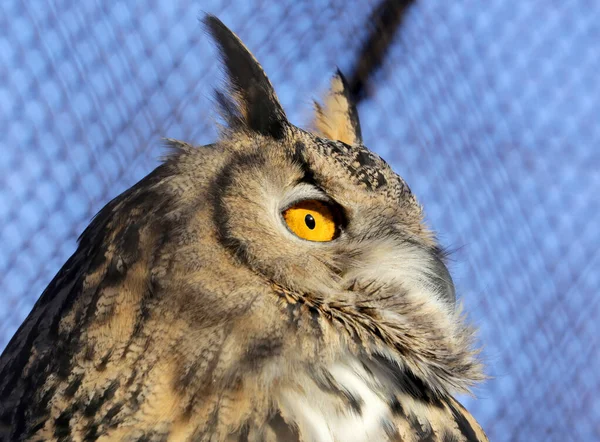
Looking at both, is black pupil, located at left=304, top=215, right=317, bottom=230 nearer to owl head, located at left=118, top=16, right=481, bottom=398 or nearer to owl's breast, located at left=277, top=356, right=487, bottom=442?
owl head, located at left=118, top=16, right=481, bottom=398

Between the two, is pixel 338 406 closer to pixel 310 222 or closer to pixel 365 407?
pixel 365 407

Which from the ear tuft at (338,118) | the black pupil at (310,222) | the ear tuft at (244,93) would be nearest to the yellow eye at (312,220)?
the black pupil at (310,222)

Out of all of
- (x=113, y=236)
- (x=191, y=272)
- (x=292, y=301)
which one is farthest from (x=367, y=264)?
(x=113, y=236)

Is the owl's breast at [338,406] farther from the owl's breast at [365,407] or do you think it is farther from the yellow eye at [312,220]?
the yellow eye at [312,220]

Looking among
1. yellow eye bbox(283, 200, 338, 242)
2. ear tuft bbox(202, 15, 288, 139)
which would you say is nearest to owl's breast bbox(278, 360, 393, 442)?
yellow eye bbox(283, 200, 338, 242)

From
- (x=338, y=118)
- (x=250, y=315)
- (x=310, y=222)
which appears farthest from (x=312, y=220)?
(x=338, y=118)

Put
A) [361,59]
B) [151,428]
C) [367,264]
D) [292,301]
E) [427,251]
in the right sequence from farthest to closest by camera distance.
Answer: [361,59], [427,251], [367,264], [292,301], [151,428]

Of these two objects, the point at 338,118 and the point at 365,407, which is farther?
the point at 338,118

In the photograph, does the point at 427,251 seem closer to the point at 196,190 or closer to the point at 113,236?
the point at 196,190
